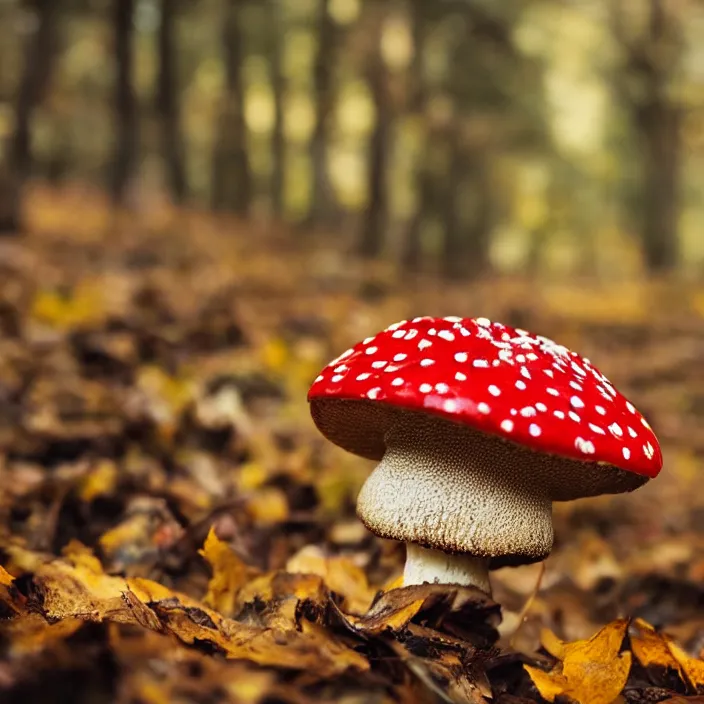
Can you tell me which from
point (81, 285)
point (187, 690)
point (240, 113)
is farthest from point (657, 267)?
point (187, 690)

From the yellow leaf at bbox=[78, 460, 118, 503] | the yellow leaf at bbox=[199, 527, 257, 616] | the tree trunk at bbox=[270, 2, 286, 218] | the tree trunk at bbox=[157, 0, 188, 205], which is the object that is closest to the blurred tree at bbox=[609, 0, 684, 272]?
the tree trunk at bbox=[157, 0, 188, 205]

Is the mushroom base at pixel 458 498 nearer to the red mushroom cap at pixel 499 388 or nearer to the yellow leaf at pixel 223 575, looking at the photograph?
the red mushroom cap at pixel 499 388

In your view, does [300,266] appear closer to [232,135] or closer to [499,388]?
[499,388]

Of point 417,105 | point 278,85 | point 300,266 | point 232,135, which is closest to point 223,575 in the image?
point 300,266

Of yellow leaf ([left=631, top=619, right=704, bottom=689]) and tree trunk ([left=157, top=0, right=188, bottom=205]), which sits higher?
tree trunk ([left=157, top=0, right=188, bottom=205])

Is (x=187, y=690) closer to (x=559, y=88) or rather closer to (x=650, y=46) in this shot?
(x=650, y=46)

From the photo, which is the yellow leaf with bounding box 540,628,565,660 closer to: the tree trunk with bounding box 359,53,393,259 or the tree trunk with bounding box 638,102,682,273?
the tree trunk with bounding box 359,53,393,259

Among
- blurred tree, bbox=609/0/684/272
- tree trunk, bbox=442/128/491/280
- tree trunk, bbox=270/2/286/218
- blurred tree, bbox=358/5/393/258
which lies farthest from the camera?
tree trunk, bbox=270/2/286/218
